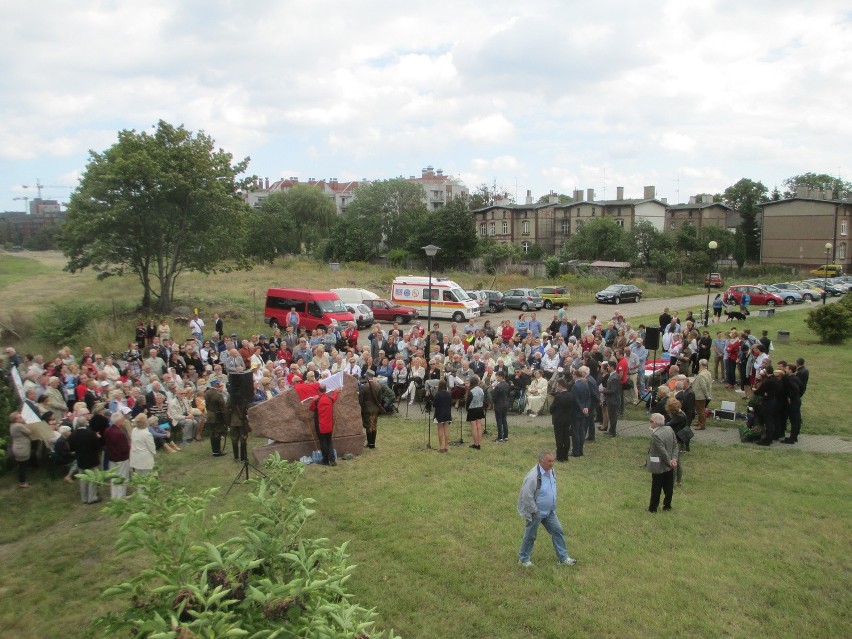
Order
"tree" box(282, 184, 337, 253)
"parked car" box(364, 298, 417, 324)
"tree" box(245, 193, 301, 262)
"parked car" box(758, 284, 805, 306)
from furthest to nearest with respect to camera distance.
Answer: "tree" box(282, 184, 337, 253) < "tree" box(245, 193, 301, 262) < "parked car" box(758, 284, 805, 306) < "parked car" box(364, 298, 417, 324)

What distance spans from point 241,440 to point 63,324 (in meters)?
15.7

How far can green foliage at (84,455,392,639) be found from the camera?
3.00 metres

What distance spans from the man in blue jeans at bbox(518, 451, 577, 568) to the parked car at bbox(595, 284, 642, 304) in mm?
35775

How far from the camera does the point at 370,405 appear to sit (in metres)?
12.8

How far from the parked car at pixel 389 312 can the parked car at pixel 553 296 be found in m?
10.9

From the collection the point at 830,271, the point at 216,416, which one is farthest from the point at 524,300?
the point at 830,271

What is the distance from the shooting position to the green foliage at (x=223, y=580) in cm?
300

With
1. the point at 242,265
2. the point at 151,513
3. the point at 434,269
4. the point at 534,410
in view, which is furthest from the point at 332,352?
the point at 434,269

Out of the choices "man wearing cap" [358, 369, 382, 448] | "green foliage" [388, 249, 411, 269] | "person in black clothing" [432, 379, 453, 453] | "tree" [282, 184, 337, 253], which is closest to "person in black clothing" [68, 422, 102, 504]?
"man wearing cap" [358, 369, 382, 448]

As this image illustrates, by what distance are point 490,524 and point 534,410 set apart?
6.63m

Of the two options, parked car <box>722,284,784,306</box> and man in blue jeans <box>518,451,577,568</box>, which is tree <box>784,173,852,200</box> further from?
man in blue jeans <box>518,451,577,568</box>

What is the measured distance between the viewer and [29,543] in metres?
8.85

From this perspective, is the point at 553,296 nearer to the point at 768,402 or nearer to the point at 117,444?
the point at 768,402

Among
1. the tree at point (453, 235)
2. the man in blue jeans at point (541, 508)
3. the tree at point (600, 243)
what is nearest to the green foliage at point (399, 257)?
the tree at point (453, 235)
